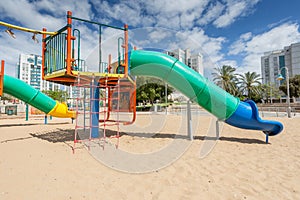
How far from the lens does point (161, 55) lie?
6.34 meters

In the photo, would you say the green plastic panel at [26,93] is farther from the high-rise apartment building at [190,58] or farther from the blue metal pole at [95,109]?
the high-rise apartment building at [190,58]

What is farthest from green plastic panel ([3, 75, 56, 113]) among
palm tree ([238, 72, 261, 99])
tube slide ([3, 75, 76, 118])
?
palm tree ([238, 72, 261, 99])

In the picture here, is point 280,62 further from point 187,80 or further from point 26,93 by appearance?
point 26,93

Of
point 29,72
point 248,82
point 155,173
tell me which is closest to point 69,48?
point 155,173

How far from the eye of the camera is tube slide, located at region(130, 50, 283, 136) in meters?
6.20

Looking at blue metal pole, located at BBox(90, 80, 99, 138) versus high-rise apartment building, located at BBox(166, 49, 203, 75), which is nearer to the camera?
blue metal pole, located at BBox(90, 80, 99, 138)

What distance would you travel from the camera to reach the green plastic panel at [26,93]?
8133 mm

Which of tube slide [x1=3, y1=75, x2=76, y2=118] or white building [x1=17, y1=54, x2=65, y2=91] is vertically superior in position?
white building [x1=17, y1=54, x2=65, y2=91]

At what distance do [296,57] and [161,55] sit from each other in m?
89.8

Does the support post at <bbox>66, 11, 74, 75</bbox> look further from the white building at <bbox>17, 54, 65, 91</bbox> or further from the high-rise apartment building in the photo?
the white building at <bbox>17, 54, 65, 91</bbox>

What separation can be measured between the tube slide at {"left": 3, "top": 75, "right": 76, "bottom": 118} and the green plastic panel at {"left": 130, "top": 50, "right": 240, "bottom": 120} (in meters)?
5.87

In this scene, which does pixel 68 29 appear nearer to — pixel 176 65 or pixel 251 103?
pixel 176 65

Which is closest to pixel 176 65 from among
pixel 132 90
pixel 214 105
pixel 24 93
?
pixel 214 105

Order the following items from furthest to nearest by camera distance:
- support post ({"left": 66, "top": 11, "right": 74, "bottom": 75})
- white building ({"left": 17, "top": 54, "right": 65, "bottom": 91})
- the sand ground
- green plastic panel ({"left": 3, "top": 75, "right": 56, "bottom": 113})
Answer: white building ({"left": 17, "top": 54, "right": 65, "bottom": 91})
green plastic panel ({"left": 3, "top": 75, "right": 56, "bottom": 113})
support post ({"left": 66, "top": 11, "right": 74, "bottom": 75})
the sand ground
